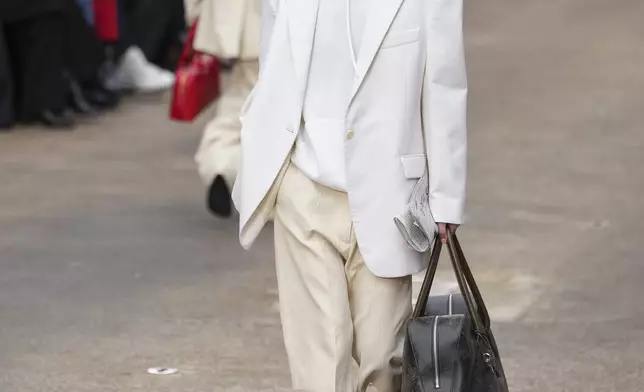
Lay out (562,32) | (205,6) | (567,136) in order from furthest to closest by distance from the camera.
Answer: (562,32) → (567,136) → (205,6)

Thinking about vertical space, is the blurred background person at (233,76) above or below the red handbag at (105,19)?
above

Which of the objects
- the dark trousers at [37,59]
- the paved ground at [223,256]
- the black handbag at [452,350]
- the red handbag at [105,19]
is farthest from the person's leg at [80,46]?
the black handbag at [452,350]

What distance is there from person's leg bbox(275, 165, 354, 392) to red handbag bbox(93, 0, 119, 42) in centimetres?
773

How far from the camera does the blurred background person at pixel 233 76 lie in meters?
6.61

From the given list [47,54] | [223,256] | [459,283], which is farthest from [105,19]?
[459,283]

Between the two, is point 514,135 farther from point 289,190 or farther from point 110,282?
point 289,190

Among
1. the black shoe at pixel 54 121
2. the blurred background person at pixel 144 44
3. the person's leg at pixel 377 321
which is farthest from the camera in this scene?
the blurred background person at pixel 144 44

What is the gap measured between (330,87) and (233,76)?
344cm

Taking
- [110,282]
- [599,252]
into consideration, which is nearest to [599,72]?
[599,252]

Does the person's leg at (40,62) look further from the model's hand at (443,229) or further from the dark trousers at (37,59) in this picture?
the model's hand at (443,229)

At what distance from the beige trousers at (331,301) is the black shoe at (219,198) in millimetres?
3301

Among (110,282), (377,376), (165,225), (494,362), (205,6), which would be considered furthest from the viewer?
(165,225)

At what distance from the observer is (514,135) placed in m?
9.79

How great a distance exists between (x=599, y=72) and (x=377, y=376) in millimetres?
9066
